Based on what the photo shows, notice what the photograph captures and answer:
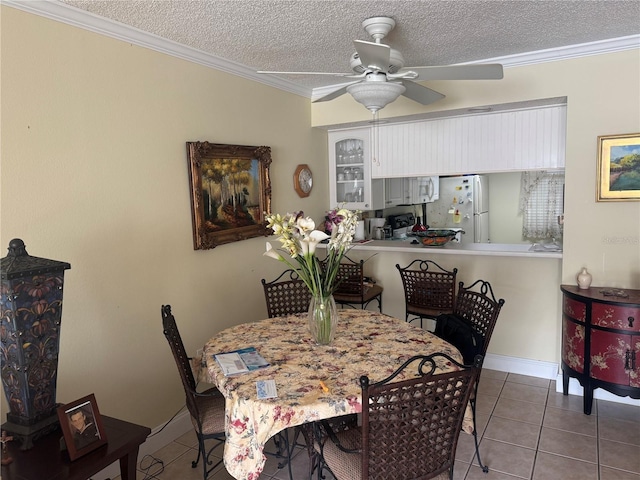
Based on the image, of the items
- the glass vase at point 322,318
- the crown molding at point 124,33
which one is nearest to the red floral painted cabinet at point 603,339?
the glass vase at point 322,318

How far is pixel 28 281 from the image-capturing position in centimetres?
158

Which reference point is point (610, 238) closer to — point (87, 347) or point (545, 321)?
point (545, 321)

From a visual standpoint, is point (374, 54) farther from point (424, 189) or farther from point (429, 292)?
point (424, 189)

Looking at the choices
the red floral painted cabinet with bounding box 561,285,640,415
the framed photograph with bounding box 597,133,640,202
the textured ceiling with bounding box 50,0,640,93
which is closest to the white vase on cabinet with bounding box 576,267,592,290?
the red floral painted cabinet with bounding box 561,285,640,415

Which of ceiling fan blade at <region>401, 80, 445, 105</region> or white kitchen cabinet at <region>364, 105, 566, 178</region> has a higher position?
ceiling fan blade at <region>401, 80, 445, 105</region>

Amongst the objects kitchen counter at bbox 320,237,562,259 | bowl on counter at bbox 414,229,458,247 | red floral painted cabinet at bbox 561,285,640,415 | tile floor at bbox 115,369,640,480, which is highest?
bowl on counter at bbox 414,229,458,247

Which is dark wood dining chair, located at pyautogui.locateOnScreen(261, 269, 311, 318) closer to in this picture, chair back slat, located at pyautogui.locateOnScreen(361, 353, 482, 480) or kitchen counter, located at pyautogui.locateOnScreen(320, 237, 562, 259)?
kitchen counter, located at pyautogui.locateOnScreen(320, 237, 562, 259)

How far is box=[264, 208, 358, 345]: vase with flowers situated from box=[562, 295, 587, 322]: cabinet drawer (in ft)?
5.75

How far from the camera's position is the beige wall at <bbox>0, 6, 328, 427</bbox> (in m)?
2.06

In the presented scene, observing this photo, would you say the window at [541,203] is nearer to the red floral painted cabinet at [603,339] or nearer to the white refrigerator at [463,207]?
the white refrigerator at [463,207]

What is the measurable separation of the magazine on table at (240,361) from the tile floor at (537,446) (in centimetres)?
80

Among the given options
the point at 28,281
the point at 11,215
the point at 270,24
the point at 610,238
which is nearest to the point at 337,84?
the point at 270,24

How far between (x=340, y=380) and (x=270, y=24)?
6.20 feet

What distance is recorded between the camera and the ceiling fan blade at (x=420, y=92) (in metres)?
2.36
